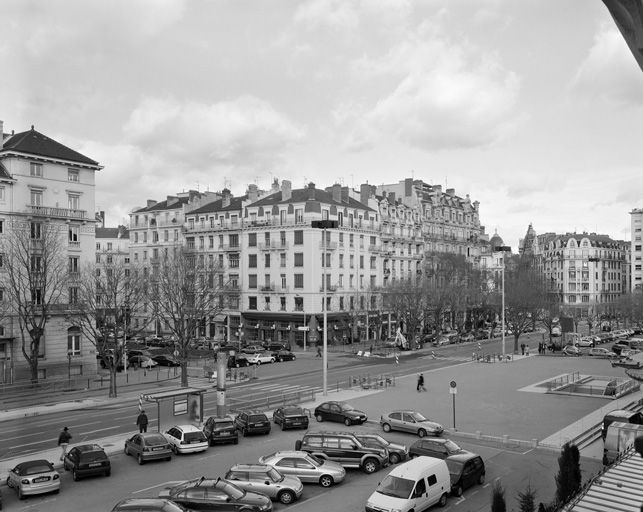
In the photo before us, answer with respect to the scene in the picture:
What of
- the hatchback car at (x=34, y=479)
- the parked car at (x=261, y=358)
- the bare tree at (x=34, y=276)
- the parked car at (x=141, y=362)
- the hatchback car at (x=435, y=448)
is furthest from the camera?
the parked car at (x=261, y=358)

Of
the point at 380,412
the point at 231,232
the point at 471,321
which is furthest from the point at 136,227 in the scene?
the point at 380,412

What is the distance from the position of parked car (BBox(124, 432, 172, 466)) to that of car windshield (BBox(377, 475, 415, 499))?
10.9m

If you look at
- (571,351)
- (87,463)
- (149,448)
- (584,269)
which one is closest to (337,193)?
(571,351)

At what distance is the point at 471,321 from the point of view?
4355 inches

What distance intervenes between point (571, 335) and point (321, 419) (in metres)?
60.9

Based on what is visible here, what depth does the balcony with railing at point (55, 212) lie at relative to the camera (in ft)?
172

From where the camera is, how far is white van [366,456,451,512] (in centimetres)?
1905

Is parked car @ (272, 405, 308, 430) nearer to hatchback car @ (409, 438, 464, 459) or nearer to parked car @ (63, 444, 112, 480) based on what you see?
hatchback car @ (409, 438, 464, 459)

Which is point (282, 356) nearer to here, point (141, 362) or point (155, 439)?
point (141, 362)

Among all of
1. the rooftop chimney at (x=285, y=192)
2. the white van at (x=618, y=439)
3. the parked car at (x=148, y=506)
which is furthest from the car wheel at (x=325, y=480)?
the rooftop chimney at (x=285, y=192)

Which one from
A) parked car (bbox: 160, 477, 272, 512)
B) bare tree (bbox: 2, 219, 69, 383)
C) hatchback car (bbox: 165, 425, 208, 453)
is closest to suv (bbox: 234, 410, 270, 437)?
hatchback car (bbox: 165, 425, 208, 453)

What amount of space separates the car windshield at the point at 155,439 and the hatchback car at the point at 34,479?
4.53 m

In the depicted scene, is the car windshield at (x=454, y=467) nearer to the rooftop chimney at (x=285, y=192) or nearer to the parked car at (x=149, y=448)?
the parked car at (x=149, y=448)

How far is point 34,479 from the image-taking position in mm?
22078
